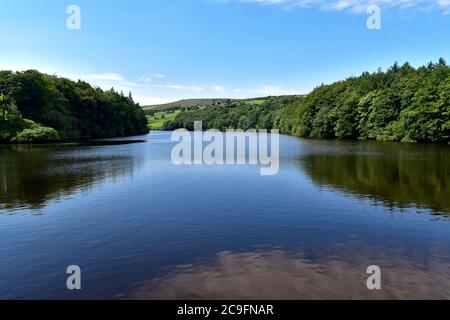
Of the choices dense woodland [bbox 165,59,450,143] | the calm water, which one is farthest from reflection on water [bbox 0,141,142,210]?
dense woodland [bbox 165,59,450,143]

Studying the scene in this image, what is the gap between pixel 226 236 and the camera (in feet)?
58.3

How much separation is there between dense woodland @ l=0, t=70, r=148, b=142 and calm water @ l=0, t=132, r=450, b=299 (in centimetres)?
6723

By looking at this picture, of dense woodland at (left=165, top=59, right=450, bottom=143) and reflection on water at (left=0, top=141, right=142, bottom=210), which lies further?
dense woodland at (left=165, top=59, right=450, bottom=143)

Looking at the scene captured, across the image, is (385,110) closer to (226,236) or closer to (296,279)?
(226,236)

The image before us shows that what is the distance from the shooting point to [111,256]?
15.3 meters

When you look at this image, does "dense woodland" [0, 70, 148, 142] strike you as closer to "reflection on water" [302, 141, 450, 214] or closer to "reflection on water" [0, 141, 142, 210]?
"reflection on water" [0, 141, 142, 210]

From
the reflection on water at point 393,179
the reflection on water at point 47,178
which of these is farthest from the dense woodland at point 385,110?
the reflection on water at point 47,178

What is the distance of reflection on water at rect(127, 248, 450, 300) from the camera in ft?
38.8

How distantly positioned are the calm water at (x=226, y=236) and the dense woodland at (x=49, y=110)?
221ft

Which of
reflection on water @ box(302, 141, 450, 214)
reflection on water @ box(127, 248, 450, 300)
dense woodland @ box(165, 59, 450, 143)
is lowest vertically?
reflection on water @ box(127, 248, 450, 300)

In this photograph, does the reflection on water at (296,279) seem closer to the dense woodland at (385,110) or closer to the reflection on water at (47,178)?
the reflection on water at (47,178)

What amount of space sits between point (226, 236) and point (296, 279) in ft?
17.9
